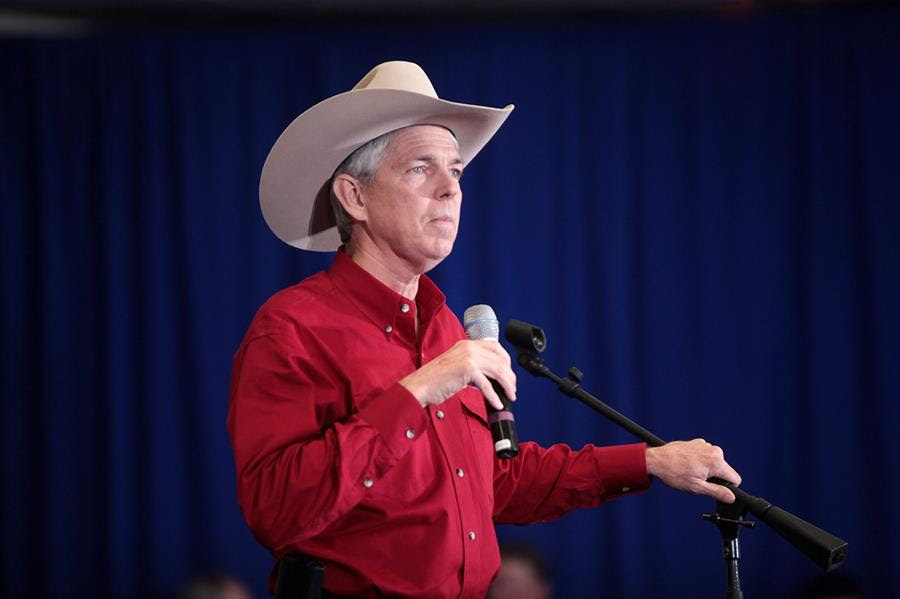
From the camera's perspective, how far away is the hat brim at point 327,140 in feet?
6.63

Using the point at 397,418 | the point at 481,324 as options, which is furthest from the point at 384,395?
the point at 481,324

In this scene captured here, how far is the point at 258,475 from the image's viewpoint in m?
1.63

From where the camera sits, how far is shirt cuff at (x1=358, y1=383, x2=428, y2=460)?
1.63 metres

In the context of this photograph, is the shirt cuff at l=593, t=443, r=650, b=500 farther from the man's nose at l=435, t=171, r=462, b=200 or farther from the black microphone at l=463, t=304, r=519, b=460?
the man's nose at l=435, t=171, r=462, b=200

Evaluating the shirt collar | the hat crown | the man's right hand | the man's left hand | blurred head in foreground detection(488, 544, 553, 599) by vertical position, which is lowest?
blurred head in foreground detection(488, 544, 553, 599)

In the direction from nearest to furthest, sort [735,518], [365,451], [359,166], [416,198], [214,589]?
[365,451], [735,518], [416,198], [359,166], [214,589]

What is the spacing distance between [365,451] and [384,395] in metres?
0.10

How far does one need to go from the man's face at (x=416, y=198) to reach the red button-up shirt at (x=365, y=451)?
94mm

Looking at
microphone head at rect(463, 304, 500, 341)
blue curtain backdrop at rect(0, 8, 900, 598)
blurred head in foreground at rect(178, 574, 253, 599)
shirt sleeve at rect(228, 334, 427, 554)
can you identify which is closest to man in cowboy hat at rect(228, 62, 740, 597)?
shirt sleeve at rect(228, 334, 427, 554)

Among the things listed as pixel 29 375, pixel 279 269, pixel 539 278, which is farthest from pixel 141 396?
pixel 539 278

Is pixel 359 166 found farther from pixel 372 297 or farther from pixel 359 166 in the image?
pixel 372 297

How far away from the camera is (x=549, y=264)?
443 cm

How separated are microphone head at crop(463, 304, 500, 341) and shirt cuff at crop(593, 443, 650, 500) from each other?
445 millimetres

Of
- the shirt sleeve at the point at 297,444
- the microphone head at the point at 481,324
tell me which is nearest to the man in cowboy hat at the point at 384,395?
the shirt sleeve at the point at 297,444
